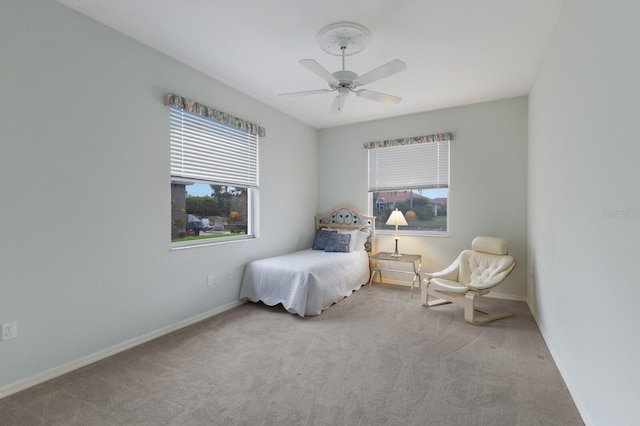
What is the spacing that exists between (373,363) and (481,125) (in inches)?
141

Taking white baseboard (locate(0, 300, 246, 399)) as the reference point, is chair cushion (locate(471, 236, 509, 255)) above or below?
above

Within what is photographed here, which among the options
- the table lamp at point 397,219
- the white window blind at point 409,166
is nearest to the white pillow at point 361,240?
the table lamp at point 397,219

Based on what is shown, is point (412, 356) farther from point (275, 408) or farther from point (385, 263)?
point (385, 263)

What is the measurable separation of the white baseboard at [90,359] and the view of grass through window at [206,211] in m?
0.89

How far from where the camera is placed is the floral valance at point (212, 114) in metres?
2.97

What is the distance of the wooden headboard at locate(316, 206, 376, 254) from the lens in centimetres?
500

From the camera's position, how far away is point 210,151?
11.5 ft

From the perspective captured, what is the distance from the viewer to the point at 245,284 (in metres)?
3.87

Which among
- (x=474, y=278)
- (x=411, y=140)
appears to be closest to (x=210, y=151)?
(x=411, y=140)

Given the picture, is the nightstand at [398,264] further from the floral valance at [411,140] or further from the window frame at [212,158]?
the window frame at [212,158]

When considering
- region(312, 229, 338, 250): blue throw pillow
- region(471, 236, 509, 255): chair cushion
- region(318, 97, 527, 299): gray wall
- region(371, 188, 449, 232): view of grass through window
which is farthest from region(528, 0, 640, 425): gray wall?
region(312, 229, 338, 250): blue throw pillow

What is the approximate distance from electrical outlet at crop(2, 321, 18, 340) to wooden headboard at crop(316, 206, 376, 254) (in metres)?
4.04

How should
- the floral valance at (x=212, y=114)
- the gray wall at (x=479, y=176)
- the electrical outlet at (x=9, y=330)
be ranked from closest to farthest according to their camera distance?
the electrical outlet at (x=9, y=330) < the floral valance at (x=212, y=114) < the gray wall at (x=479, y=176)

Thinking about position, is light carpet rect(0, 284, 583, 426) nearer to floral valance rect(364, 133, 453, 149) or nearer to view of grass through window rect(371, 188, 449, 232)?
view of grass through window rect(371, 188, 449, 232)
